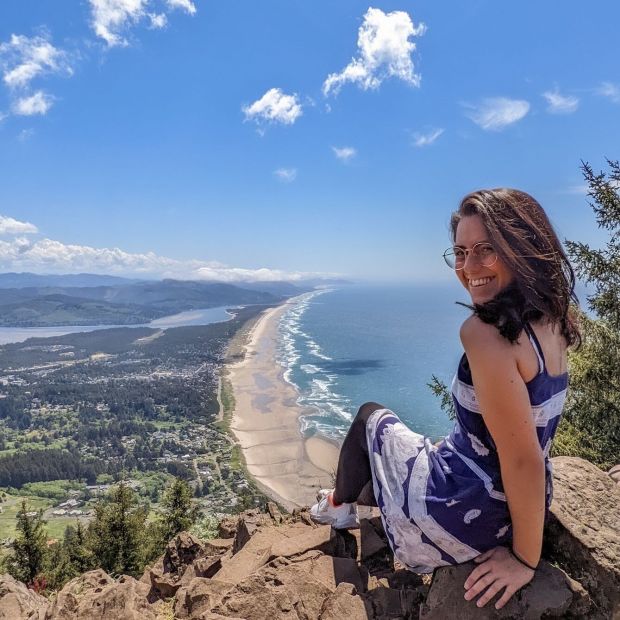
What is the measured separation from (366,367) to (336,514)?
238 ft

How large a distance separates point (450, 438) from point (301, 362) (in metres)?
80.4

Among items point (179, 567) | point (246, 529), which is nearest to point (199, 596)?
point (246, 529)

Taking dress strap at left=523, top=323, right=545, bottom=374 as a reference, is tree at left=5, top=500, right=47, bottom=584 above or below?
below

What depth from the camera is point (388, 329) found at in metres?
130

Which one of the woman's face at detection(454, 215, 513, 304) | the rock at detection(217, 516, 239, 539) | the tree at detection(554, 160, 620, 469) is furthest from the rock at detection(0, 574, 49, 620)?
the tree at detection(554, 160, 620, 469)

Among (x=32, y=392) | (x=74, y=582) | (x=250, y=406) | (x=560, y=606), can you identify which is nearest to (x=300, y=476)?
(x=250, y=406)

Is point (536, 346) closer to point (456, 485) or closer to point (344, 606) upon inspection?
point (456, 485)

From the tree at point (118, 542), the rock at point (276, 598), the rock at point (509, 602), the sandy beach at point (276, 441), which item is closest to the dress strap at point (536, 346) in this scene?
the rock at point (509, 602)

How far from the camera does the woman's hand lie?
2.24m

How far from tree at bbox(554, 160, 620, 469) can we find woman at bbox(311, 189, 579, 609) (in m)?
6.61

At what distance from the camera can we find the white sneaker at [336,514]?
3.65m

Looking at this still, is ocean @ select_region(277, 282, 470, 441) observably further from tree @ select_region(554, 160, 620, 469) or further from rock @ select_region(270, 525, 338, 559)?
rock @ select_region(270, 525, 338, 559)

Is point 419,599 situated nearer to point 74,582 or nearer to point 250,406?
point 74,582

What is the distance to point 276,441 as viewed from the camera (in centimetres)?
4594
